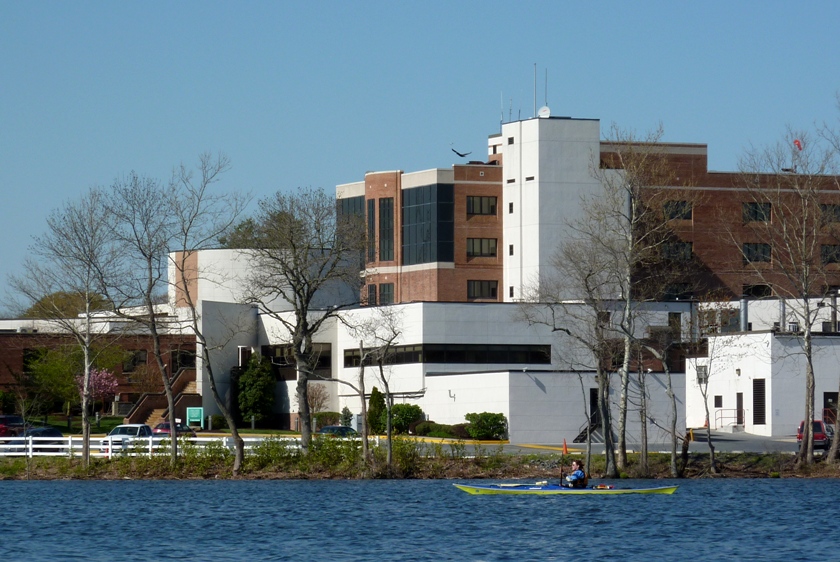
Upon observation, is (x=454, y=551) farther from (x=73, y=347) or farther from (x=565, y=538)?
(x=73, y=347)

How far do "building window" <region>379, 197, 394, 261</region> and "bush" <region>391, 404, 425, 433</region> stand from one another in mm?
35290

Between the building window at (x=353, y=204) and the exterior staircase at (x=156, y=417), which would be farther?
the building window at (x=353, y=204)

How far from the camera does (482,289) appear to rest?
108 meters

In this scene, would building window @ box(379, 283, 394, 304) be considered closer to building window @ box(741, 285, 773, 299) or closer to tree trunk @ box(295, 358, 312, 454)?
building window @ box(741, 285, 773, 299)

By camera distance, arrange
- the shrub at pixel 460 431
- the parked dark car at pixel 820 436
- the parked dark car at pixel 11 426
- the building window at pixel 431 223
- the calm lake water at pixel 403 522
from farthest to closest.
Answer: the building window at pixel 431 223, the parked dark car at pixel 11 426, the shrub at pixel 460 431, the parked dark car at pixel 820 436, the calm lake water at pixel 403 522

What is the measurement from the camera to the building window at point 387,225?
111375mm

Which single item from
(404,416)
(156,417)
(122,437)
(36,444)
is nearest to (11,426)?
(36,444)

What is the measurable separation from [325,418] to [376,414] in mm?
11593

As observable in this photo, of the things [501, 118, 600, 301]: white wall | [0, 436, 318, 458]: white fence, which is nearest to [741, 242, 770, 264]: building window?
[501, 118, 600, 301]: white wall

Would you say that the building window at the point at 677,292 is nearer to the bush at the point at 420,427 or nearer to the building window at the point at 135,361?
the bush at the point at 420,427

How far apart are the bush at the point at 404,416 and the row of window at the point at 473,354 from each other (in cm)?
530

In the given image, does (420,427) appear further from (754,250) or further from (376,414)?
(754,250)

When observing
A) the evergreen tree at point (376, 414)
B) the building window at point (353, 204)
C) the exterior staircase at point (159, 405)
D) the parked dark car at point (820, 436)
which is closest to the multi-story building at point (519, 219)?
→ the building window at point (353, 204)

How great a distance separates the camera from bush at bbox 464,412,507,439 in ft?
238
